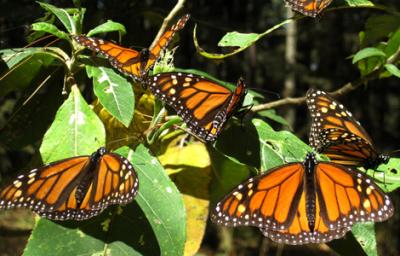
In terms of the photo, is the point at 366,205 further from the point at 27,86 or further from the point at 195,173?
the point at 27,86

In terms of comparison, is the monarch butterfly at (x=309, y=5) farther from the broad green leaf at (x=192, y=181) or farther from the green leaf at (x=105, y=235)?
the green leaf at (x=105, y=235)

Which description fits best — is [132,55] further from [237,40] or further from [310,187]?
[310,187]

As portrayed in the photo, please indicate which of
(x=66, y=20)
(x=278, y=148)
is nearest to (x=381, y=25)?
(x=278, y=148)

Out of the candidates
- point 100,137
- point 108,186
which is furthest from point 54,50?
point 108,186

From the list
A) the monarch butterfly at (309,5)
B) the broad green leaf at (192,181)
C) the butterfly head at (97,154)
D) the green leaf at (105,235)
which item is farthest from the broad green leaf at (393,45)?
the butterfly head at (97,154)

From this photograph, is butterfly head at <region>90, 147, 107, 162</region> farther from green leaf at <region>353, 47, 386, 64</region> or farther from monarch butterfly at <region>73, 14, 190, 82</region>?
green leaf at <region>353, 47, 386, 64</region>

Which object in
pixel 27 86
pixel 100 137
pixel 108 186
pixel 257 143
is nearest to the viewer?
pixel 108 186
